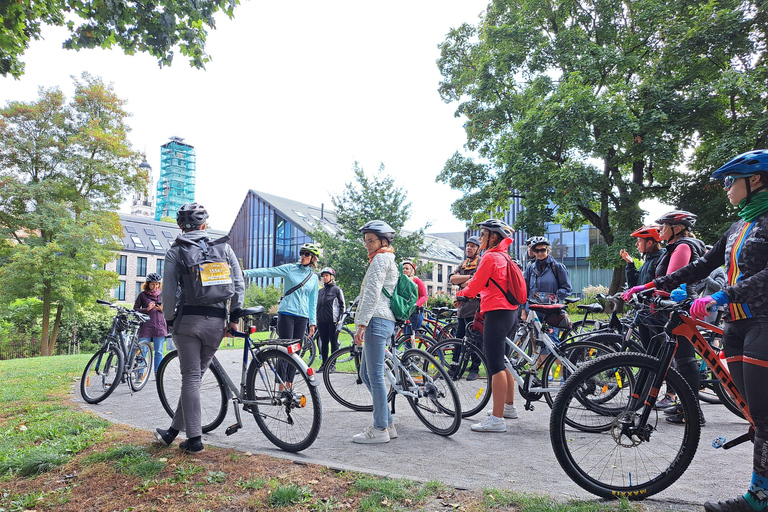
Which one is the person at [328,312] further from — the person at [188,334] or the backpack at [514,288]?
the person at [188,334]

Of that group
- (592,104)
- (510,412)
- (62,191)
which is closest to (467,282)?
(510,412)

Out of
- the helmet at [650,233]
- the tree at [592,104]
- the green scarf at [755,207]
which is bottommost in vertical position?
the green scarf at [755,207]

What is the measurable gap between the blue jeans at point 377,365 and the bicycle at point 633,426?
70.7 inches

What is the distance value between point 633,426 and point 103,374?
638 centimetres

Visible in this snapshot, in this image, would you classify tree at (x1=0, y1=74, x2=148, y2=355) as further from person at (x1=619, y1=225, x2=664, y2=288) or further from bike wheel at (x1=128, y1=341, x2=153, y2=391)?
person at (x1=619, y1=225, x2=664, y2=288)

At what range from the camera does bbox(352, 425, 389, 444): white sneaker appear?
4.60m

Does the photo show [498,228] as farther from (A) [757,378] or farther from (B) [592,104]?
(B) [592,104]

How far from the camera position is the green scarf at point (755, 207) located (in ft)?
9.49

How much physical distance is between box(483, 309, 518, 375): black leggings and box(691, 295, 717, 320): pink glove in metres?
2.11

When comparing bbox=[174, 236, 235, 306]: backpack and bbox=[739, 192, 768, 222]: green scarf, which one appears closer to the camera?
bbox=[739, 192, 768, 222]: green scarf

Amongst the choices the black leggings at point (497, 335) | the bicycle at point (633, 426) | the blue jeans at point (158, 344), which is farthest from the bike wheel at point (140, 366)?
the bicycle at point (633, 426)

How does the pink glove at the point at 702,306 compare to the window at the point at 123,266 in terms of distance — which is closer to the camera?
the pink glove at the point at 702,306

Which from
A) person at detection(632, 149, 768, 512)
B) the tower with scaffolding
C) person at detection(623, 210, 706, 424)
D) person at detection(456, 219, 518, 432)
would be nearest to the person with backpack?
person at detection(456, 219, 518, 432)

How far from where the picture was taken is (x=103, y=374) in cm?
689
